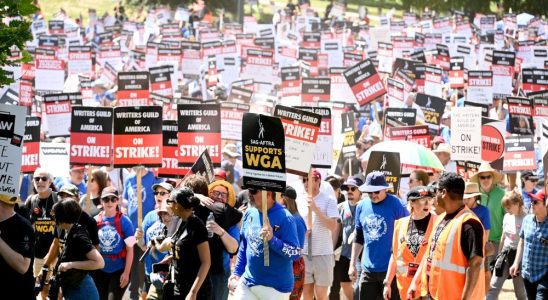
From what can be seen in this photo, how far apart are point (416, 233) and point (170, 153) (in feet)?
18.4

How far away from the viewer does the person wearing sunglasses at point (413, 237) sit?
9.56 m

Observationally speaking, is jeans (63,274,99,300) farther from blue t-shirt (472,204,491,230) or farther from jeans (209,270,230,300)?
blue t-shirt (472,204,491,230)

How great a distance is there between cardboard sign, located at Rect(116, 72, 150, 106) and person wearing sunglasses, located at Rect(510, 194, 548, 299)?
1078 cm

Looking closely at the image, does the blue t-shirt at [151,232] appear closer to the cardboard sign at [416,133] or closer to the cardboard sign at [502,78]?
the cardboard sign at [416,133]

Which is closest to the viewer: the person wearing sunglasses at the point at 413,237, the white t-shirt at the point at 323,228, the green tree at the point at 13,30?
the green tree at the point at 13,30

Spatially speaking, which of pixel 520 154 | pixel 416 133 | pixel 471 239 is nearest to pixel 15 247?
pixel 471 239

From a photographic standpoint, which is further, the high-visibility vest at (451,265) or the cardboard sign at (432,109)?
the cardboard sign at (432,109)

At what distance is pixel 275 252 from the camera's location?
9.47m

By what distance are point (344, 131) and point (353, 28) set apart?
3067 centimetres

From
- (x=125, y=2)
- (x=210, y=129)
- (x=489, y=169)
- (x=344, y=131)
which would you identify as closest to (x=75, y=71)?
(x=344, y=131)

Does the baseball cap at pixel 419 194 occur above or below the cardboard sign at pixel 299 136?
below

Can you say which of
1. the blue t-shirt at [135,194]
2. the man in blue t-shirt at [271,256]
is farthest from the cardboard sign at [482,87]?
the man in blue t-shirt at [271,256]

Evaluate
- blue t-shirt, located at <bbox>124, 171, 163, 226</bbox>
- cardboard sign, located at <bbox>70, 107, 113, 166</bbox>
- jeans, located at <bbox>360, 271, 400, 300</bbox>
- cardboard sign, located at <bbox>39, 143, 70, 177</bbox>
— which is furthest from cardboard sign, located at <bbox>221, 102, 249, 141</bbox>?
jeans, located at <bbox>360, 271, 400, 300</bbox>

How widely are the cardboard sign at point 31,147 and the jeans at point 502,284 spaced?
6676 millimetres
